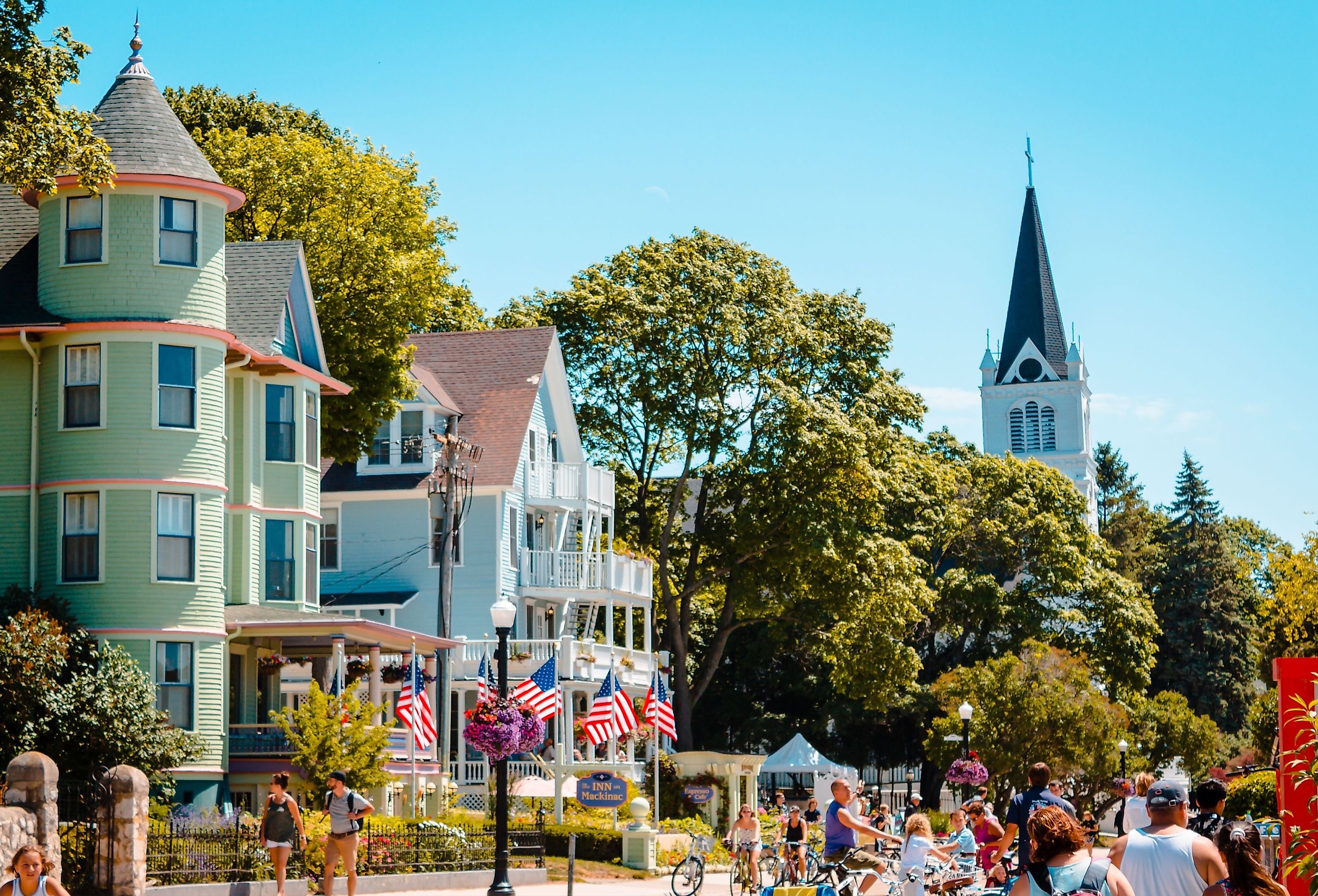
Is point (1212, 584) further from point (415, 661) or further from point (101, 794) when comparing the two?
point (101, 794)

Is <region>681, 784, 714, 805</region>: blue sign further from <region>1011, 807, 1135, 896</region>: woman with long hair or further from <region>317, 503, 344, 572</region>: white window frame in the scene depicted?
<region>1011, 807, 1135, 896</region>: woman with long hair

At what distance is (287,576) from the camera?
36.2 m

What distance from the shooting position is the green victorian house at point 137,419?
31.3 meters

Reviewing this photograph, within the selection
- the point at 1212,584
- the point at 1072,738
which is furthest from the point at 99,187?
the point at 1212,584

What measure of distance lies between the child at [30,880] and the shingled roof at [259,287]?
21746 millimetres

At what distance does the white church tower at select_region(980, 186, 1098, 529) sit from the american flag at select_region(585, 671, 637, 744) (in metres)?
91.7

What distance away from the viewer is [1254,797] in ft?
94.9

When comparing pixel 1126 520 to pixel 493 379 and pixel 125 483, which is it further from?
pixel 125 483

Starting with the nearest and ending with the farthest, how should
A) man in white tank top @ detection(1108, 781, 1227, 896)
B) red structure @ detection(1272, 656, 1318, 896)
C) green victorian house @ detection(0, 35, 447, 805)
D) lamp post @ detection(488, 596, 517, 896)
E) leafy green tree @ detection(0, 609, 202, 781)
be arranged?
man in white tank top @ detection(1108, 781, 1227, 896) < red structure @ detection(1272, 656, 1318, 896) < lamp post @ detection(488, 596, 517, 896) < leafy green tree @ detection(0, 609, 202, 781) < green victorian house @ detection(0, 35, 447, 805)

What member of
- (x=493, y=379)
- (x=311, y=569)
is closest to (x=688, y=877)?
(x=311, y=569)

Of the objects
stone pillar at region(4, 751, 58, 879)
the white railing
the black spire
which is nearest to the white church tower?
the black spire

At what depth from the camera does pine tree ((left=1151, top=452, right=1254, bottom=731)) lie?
82562mm

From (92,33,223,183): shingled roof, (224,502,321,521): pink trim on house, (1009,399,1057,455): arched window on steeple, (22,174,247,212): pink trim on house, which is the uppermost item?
(1009,399,1057,455): arched window on steeple

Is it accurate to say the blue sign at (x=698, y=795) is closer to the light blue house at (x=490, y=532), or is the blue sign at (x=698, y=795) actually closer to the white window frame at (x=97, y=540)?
the light blue house at (x=490, y=532)
